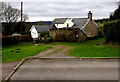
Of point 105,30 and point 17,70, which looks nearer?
point 17,70

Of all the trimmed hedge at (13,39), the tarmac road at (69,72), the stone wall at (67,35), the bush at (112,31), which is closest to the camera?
the tarmac road at (69,72)

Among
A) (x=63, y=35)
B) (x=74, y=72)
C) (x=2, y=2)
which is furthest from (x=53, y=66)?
(x=2, y=2)

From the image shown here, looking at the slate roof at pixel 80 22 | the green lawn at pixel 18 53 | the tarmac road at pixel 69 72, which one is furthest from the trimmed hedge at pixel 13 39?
the slate roof at pixel 80 22

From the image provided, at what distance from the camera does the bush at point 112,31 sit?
20448 mm

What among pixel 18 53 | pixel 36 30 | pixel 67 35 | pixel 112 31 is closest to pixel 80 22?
pixel 36 30

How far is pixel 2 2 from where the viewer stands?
41.8m

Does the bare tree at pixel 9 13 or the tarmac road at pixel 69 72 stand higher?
the bare tree at pixel 9 13

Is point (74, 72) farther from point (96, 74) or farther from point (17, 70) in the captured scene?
point (17, 70)

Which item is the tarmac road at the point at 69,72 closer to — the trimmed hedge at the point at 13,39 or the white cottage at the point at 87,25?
the trimmed hedge at the point at 13,39

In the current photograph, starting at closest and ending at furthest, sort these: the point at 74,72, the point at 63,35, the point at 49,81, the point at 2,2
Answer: the point at 49,81 < the point at 74,72 < the point at 63,35 < the point at 2,2

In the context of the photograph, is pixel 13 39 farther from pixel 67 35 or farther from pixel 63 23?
pixel 63 23

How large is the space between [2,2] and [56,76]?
1479 inches

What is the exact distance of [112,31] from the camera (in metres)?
Result: 21.4

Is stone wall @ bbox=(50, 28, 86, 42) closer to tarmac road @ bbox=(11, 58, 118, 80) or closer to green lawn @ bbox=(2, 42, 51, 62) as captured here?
green lawn @ bbox=(2, 42, 51, 62)
